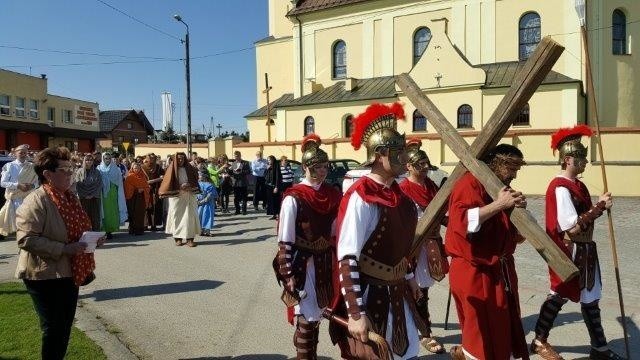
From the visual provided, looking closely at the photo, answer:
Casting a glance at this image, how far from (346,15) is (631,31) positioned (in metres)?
16.3

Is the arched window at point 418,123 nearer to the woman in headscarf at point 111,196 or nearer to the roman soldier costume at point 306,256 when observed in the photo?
the woman in headscarf at point 111,196

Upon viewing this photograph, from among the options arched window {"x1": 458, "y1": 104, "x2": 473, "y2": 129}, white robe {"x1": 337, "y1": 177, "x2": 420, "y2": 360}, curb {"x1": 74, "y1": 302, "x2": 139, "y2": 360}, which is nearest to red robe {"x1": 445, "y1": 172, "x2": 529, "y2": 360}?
white robe {"x1": 337, "y1": 177, "x2": 420, "y2": 360}

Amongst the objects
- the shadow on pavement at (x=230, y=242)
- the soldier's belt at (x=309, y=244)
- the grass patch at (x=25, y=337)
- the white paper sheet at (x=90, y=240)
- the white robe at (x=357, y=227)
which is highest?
the white robe at (x=357, y=227)

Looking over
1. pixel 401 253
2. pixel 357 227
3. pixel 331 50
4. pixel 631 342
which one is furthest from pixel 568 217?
pixel 331 50

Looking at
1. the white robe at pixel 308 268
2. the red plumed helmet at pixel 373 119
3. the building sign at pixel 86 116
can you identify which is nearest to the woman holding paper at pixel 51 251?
the white robe at pixel 308 268

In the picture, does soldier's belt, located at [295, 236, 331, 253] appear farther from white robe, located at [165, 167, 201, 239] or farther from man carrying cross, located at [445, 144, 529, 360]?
white robe, located at [165, 167, 201, 239]

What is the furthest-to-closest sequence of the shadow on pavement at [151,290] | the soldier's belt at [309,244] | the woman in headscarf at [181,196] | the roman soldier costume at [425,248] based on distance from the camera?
the woman in headscarf at [181,196] < the shadow on pavement at [151,290] < the roman soldier costume at [425,248] < the soldier's belt at [309,244]

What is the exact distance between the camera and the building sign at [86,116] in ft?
159

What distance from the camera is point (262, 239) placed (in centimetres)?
1210

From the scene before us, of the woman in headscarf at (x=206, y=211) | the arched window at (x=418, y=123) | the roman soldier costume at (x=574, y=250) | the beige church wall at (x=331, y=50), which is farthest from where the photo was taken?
the beige church wall at (x=331, y=50)

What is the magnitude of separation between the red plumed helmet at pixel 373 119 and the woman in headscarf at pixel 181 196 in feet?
26.7

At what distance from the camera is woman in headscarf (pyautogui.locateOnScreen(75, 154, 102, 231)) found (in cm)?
1093

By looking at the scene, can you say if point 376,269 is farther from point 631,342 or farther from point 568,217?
point 631,342

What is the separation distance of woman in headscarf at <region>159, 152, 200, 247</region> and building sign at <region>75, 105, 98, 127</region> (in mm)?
41953
